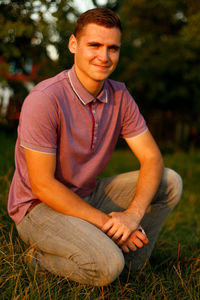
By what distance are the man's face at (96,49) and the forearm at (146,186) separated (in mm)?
674

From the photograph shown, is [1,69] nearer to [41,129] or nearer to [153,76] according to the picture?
[41,129]

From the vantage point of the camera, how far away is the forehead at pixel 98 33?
2367mm

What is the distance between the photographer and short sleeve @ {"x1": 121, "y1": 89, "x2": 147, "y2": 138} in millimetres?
2645

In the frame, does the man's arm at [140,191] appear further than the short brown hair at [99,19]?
No

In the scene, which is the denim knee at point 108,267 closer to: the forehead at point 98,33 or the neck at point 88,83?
the neck at point 88,83

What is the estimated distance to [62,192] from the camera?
85.7 inches

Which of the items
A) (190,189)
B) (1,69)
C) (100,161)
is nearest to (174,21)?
(190,189)

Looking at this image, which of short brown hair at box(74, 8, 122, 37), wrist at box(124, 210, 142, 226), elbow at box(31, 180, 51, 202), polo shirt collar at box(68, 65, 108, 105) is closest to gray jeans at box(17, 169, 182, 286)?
elbow at box(31, 180, 51, 202)

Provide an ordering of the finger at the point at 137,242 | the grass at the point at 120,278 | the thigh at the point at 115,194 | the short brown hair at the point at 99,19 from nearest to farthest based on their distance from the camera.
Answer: the grass at the point at 120,278, the finger at the point at 137,242, the short brown hair at the point at 99,19, the thigh at the point at 115,194

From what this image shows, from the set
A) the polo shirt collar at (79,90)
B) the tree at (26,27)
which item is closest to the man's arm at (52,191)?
the polo shirt collar at (79,90)

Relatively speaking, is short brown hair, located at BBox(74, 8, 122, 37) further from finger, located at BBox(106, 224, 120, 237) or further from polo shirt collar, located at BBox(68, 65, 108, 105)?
finger, located at BBox(106, 224, 120, 237)

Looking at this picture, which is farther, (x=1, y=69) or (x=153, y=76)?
(x=153, y=76)

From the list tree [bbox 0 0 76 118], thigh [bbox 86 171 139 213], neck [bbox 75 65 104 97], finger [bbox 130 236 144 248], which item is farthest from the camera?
tree [bbox 0 0 76 118]

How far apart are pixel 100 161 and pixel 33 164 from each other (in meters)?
0.50
